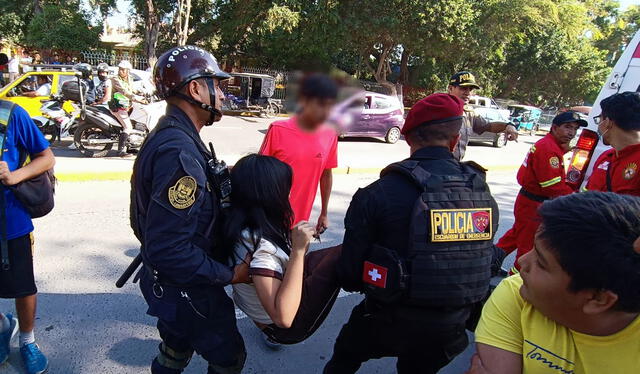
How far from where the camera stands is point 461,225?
1637 millimetres

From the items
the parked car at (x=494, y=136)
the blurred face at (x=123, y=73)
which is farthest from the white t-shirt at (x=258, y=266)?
the parked car at (x=494, y=136)

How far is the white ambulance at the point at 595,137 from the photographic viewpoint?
4.00 metres

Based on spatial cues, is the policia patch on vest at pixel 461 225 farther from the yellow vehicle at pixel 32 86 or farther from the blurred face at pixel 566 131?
the yellow vehicle at pixel 32 86

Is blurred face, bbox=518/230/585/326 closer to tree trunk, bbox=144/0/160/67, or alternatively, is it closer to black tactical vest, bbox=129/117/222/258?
black tactical vest, bbox=129/117/222/258

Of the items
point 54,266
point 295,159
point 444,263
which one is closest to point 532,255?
point 444,263

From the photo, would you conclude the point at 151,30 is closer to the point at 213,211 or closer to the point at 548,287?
the point at 213,211

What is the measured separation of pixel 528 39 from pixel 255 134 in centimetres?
2423

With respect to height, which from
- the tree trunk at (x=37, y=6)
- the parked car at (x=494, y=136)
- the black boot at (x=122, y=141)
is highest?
the tree trunk at (x=37, y=6)

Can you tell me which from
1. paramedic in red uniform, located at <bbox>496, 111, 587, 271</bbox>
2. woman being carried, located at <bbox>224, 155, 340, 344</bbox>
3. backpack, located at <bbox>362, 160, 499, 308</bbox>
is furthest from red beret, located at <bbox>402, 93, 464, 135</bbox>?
paramedic in red uniform, located at <bbox>496, 111, 587, 271</bbox>

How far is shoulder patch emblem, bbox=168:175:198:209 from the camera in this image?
1.46m

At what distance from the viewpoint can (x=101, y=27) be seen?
2477 cm

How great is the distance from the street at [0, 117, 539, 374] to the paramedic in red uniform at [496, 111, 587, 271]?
126 cm

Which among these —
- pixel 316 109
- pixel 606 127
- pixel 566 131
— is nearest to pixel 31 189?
pixel 316 109

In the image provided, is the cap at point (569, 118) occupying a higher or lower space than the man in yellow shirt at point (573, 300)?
higher
